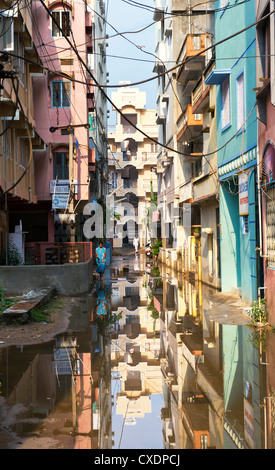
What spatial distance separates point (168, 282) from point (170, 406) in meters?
18.4

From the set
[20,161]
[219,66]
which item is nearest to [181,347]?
[219,66]

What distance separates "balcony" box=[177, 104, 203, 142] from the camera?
84.6 ft

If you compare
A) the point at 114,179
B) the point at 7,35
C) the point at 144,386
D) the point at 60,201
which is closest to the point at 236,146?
the point at 7,35

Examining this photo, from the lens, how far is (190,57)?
21.8m

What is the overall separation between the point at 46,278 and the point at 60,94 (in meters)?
12.5

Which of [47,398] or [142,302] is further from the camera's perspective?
[142,302]

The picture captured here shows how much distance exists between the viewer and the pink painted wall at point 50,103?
26906 millimetres

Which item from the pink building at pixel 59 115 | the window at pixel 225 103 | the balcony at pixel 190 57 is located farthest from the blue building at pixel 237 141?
the pink building at pixel 59 115

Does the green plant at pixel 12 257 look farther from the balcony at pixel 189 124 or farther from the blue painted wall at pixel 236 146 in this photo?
the balcony at pixel 189 124

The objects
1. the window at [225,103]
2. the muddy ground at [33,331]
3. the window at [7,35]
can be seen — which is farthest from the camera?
the window at [225,103]

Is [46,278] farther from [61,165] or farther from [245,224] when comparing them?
[61,165]

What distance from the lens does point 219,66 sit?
17.5 m

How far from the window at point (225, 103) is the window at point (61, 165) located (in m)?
12.0

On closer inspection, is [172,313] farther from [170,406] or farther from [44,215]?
[44,215]
